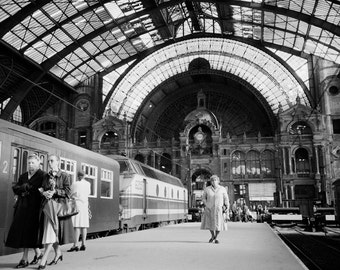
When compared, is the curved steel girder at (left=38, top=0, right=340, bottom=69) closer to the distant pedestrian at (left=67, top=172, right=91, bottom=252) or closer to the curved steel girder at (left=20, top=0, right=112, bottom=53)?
the curved steel girder at (left=20, top=0, right=112, bottom=53)

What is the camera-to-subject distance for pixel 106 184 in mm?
17641

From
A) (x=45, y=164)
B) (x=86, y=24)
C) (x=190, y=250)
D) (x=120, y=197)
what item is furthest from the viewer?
(x=86, y=24)

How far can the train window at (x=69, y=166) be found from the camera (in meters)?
13.6

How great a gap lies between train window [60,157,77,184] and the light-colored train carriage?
6.41m

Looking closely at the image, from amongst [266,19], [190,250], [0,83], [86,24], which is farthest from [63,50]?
[190,250]

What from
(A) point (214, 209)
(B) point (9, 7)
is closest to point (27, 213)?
(A) point (214, 209)

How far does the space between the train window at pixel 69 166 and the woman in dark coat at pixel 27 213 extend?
609 cm

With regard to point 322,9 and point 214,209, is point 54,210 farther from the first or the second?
point 322,9

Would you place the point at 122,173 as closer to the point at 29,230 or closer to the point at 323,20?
the point at 29,230

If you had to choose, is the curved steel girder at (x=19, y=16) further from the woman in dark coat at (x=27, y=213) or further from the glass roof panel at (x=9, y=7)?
the woman in dark coat at (x=27, y=213)

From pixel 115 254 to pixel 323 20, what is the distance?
38886 mm

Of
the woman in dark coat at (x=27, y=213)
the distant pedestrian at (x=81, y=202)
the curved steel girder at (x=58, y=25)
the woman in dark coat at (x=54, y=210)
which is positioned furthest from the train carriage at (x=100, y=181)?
the curved steel girder at (x=58, y=25)

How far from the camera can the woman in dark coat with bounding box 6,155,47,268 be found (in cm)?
720

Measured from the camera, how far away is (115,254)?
937 cm
